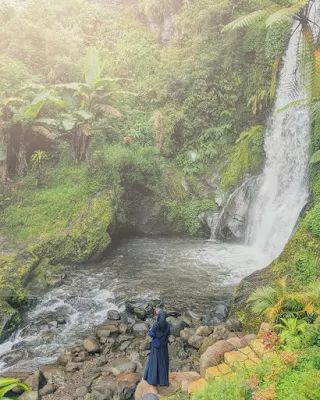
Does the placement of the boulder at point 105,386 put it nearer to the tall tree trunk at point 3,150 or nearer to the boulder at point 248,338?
the boulder at point 248,338

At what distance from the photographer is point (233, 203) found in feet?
51.6

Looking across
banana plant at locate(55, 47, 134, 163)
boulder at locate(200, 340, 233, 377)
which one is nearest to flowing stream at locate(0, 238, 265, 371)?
boulder at locate(200, 340, 233, 377)

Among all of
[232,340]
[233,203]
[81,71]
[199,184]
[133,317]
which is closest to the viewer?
[232,340]

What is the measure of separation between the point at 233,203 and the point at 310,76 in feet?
27.7

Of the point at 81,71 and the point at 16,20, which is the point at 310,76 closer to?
the point at 81,71

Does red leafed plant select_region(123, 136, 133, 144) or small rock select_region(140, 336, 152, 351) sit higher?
red leafed plant select_region(123, 136, 133, 144)

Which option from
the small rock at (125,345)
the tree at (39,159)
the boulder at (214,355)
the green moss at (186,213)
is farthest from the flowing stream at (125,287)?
the tree at (39,159)

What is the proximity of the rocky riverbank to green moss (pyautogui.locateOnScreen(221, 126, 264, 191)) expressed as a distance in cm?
806

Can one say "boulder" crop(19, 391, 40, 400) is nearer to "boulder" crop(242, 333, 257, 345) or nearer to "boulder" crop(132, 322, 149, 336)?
"boulder" crop(132, 322, 149, 336)

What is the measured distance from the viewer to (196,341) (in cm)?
810

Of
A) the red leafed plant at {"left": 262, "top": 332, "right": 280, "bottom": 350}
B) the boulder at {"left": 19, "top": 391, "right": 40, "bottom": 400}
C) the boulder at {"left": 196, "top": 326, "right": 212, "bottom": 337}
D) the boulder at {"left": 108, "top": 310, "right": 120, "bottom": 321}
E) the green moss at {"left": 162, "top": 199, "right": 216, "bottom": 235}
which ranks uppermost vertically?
the green moss at {"left": 162, "top": 199, "right": 216, "bottom": 235}

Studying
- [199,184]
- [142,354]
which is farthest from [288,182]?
[142,354]

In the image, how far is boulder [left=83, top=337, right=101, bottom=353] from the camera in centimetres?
826

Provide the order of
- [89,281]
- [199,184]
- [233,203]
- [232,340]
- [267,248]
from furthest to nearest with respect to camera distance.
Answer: [199,184]
[233,203]
[267,248]
[89,281]
[232,340]
